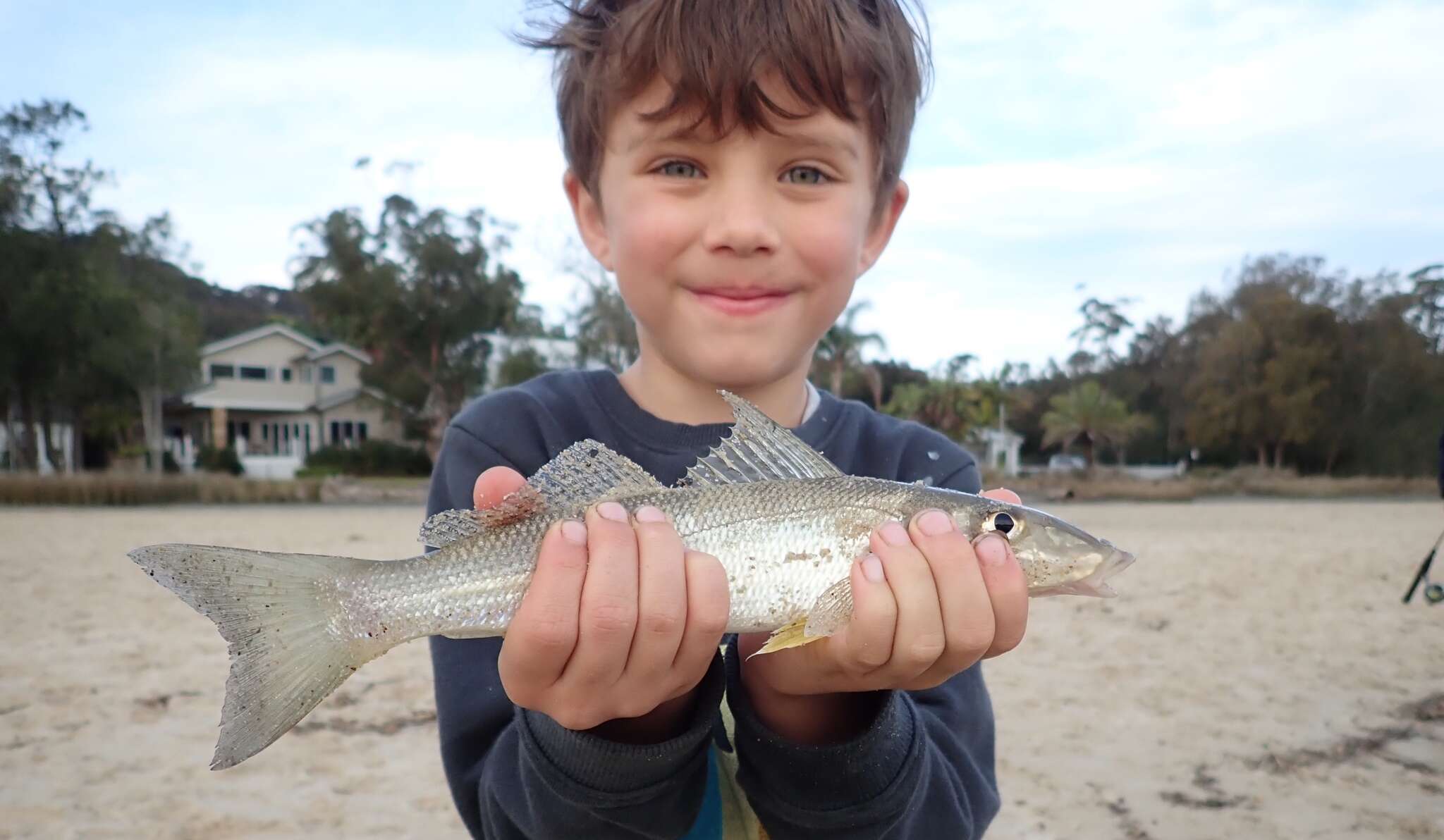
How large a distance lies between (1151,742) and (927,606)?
610 centimetres

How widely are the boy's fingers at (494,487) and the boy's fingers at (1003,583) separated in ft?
4.02

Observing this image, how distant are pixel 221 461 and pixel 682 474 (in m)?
47.8

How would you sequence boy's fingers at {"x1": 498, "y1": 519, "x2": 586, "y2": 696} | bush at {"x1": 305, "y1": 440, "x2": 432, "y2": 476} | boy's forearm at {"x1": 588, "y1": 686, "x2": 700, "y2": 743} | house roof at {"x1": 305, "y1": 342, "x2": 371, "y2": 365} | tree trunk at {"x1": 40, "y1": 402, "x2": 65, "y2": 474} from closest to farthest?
boy's fingers at {"x1": 498, "y1": 519, "x2": 586, "y2": 696}, boy's forearm at {"x1": 588, "y1": 686, "x2": 700, "y2": 743}, tree trunk at {"x1": 40, "y1": 402, "x2": 65, "y2": 474}, bush at {"x1": 305, "y1": 440, "x2": 432, "y2": 476}, house roof at {"x1": 305, "y1": 342, "x2": 371, "y2": 365}

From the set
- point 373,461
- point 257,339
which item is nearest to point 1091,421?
point 373,461

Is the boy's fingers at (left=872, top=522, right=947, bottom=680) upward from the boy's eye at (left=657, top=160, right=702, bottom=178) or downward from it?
downward

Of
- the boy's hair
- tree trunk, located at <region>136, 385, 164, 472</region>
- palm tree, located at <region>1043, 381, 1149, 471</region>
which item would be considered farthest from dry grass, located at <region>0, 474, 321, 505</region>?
palm tree, located at <region>1043, 381, 1149, 471</region>

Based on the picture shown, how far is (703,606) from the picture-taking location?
7.14 ft

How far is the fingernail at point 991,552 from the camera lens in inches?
89.5

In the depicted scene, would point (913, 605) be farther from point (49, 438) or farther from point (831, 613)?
point (49, 438)

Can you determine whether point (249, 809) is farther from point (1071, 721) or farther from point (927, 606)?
point (1071, 721)

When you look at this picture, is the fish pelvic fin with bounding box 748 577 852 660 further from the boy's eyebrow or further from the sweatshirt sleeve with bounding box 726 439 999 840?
the boy's eyebrow

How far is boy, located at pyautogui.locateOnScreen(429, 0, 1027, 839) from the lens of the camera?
7.27 ft

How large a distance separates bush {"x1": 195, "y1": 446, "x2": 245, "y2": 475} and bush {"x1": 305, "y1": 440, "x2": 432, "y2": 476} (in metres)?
3.24

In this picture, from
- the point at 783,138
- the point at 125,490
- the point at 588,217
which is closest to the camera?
the point at 783,138
